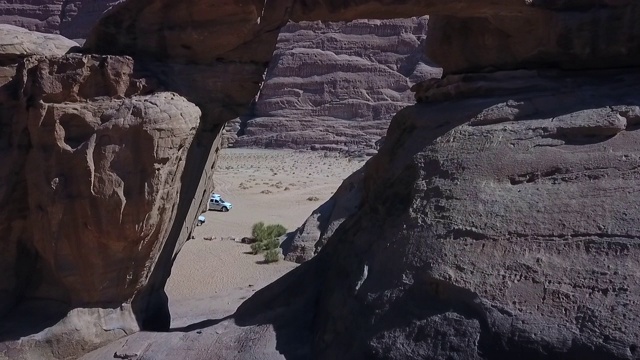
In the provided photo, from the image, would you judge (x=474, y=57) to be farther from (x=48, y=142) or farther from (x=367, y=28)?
(x=367, y=28)

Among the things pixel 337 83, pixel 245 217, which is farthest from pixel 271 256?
pixel 337 83

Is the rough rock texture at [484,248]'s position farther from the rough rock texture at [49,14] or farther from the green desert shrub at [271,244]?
the rough rock texture at [49,14]

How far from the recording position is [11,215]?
6090 millimetres

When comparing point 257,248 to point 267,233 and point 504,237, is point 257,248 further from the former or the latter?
point 504,237

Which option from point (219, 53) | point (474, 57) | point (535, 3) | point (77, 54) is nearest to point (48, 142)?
point (77, 54)

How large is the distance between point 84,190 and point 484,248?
304 centimetres

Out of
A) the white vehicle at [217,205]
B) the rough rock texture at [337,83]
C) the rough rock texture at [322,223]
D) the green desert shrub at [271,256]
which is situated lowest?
the white vehicle at [217,205]

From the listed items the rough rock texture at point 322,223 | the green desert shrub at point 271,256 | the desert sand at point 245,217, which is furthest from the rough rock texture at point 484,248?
the green desert shrub at point 271,256

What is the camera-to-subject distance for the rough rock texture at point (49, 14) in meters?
57.8

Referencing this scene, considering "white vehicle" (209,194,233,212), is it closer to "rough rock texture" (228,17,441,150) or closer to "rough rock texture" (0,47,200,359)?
"rough rock texture" (0,47,200,359)

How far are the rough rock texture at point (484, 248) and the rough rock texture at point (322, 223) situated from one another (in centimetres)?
502

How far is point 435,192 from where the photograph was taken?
5.35 meters

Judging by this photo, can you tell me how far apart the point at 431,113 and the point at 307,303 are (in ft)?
6.27

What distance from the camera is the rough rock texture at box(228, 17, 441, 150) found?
149 feet
